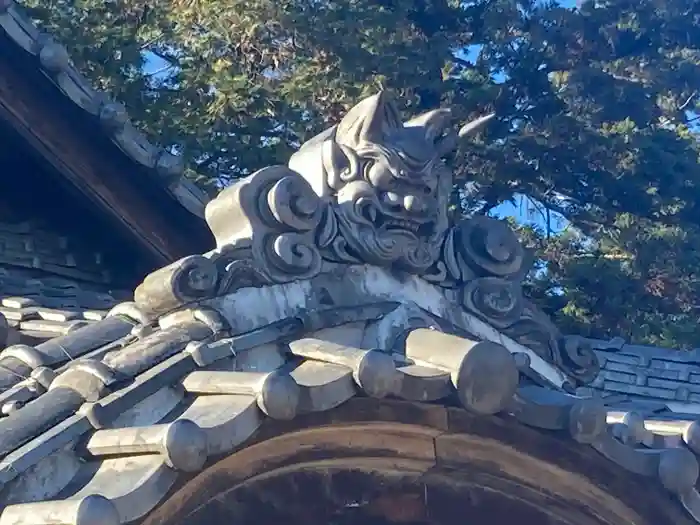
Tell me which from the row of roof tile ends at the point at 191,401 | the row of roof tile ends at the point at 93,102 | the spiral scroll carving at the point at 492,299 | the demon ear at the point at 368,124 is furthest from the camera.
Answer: the row of roof tile ends at the point at 93,102

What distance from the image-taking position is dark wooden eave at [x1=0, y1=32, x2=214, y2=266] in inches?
203

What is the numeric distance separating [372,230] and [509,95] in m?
9.40

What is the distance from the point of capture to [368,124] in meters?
4.17

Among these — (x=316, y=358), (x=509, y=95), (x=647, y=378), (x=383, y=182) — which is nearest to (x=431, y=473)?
(x=316, y=358)

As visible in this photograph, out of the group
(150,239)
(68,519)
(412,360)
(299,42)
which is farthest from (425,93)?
(68,519)

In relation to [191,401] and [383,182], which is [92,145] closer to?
[383,182]

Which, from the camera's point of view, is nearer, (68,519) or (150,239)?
(68,519)

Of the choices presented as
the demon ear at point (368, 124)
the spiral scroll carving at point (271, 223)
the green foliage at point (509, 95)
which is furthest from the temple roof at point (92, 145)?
the green foliage at point (509, 95)

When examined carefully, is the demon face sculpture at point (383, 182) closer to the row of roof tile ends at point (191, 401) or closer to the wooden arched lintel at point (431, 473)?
the row of roof tile ends at point (191, 401)

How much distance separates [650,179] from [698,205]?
0.54 metres

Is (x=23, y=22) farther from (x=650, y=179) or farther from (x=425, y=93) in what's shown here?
(x=650, y=179)

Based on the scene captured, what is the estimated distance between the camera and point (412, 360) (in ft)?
11.9

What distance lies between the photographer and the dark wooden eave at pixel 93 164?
515 centimetres

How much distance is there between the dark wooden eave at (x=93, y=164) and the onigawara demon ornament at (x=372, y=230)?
127 centimetres
